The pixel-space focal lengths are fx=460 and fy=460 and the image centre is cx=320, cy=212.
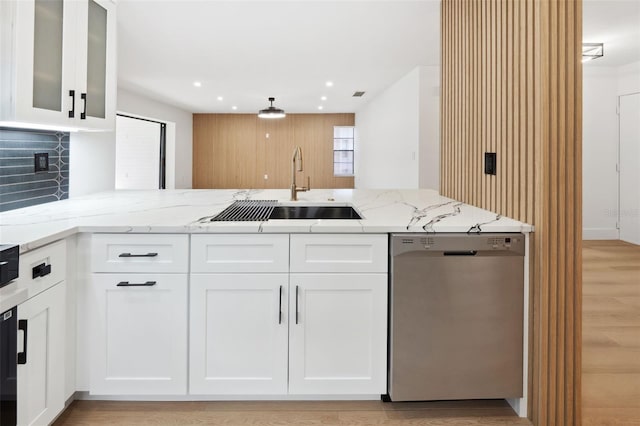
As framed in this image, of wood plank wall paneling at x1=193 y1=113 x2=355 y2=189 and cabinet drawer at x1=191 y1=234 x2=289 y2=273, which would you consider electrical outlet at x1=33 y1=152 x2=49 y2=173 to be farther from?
wood plank wall paneling at x1=193 y1=113 x2=355 y2=189

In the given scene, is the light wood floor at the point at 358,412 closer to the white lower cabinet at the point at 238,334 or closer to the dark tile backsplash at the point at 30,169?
the white lower cabinet at the point at 238,334

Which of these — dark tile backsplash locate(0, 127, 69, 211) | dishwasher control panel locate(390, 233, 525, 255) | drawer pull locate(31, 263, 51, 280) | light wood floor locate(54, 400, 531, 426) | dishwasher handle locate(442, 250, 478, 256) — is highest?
dark tile backsplash locate(0, 127, 69, 211)

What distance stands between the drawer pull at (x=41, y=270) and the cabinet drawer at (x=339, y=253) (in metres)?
0.94

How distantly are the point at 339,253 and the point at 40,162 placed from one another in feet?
6.44

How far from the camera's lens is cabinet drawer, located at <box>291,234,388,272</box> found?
199 cm

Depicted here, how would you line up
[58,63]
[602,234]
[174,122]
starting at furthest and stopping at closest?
[174,122] → [602,234] → [58,63]

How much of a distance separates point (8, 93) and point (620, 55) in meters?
6.50

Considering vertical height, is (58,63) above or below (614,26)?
below

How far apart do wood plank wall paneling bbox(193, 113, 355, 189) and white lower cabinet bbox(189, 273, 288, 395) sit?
10373mm

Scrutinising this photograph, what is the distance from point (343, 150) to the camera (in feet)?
41.0

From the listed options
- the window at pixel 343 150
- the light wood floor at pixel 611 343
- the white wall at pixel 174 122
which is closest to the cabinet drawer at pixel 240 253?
the light wood floor at pixel 611 343

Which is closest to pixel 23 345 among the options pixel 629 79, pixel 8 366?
pixel 8 366

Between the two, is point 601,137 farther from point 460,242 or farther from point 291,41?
point 460,242

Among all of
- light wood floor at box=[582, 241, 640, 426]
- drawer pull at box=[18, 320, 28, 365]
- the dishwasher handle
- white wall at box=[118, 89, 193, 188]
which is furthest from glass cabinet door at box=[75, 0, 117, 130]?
white wall at box=[118, 89, 193, 188]
